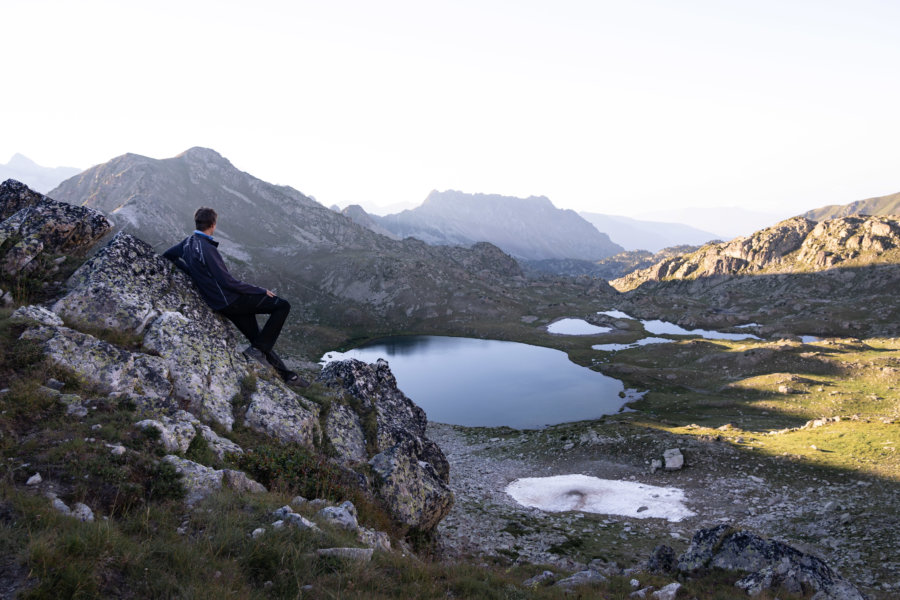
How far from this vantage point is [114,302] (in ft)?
45.0

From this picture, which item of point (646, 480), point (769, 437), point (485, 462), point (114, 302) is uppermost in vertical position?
point (114, 302)

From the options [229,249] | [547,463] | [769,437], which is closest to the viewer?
[769,437]

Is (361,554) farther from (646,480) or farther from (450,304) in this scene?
(450,304)

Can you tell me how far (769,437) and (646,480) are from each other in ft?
45.1

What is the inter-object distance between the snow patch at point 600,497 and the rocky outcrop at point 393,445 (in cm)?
1448

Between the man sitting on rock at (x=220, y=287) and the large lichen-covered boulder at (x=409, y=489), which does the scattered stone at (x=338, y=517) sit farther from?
the man sitting on rock at (x=220, y=287)

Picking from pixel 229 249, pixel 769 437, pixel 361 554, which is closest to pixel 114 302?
pixel 361 554

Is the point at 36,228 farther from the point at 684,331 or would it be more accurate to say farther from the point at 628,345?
the point at 684,331

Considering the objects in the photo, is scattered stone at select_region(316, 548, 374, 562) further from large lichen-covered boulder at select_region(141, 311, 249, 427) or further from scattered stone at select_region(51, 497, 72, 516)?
large lichen-covered boulder at select_region(141, 311, 249, 427)

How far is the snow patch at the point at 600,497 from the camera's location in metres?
29.0

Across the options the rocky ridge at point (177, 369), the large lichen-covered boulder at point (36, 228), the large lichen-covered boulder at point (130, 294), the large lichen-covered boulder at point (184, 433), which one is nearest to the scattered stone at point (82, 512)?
the rocky ridge at point (177, 369)

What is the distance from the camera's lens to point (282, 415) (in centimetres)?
1468

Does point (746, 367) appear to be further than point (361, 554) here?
Yes

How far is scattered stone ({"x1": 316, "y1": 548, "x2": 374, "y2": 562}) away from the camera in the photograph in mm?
7910
